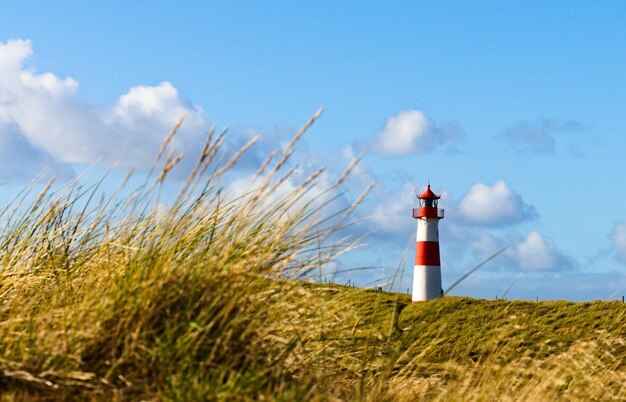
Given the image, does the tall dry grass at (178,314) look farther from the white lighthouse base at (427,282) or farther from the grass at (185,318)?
the white lighthouse base at (427,282)

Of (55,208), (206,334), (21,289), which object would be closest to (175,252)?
(206,334)

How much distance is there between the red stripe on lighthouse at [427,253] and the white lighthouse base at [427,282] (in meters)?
0.21

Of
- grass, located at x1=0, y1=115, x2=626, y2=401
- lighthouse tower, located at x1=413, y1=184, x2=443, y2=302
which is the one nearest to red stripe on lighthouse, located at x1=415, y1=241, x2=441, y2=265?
lighthouse tower, located at x1=413, y1=184, x2=443, y2=302

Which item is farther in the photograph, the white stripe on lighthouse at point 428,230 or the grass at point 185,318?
the white stripe on lighthouse at point 428,230

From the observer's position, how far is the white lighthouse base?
25156 millimetres

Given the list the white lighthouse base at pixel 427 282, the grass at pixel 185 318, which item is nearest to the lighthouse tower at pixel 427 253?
the white lighthouse base at pixel 427 282

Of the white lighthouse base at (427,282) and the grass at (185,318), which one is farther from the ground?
the white lighthouse base at (427,282)

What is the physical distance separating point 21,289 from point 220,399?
231 cm

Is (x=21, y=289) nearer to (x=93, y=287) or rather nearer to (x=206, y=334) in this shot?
(x=93, y=287)

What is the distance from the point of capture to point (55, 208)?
18.7 ft

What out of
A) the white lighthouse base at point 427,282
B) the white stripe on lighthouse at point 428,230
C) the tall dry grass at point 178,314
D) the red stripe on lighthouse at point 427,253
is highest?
the white stripe on lighthouse at point 428,230

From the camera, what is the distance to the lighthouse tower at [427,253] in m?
25.2

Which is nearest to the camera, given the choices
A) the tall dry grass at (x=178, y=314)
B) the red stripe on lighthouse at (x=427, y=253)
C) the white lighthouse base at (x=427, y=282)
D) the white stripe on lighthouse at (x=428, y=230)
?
the tall dry grass at (x=178, y=314)

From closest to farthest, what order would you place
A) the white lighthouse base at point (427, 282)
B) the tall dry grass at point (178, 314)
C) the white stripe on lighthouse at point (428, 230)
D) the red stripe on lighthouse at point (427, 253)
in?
1. the tall dry grass at point (178, 314)
2. the white lighthouse base at point (427, 282)
3. the red stripe on lighthouse at point (427, 253)
4. the white stripe on lighthouse at point (428, 230)
